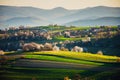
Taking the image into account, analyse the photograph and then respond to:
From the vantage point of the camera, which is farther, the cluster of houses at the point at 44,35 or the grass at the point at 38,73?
the cluster of houses at the point at 44,35

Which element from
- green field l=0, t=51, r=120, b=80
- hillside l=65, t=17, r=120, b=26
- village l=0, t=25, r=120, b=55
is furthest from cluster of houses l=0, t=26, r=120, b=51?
green field l=0, t=51, r=120, b=80

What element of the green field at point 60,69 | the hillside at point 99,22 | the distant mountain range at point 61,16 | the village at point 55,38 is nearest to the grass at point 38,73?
the green field at point 60,69

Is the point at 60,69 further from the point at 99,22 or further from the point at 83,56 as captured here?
the point at 99,22

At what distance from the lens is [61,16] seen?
11250 mm

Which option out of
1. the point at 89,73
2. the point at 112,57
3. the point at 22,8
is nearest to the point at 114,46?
the point at 112,57

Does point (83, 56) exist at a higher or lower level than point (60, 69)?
higher

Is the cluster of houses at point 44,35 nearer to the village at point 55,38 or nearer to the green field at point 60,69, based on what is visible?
the village at point 55,38

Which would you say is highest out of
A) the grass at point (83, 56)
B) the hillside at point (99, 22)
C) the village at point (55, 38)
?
the hillside at point (99, 22)

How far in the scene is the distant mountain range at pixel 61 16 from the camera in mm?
10805

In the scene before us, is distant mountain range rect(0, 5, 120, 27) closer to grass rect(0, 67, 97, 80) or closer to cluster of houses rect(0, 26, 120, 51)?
cluster of houses rect(0, 26, 120, 51)

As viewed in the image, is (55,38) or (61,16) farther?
(61,16)

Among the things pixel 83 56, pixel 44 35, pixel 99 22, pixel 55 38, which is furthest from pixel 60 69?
pixel 99 22

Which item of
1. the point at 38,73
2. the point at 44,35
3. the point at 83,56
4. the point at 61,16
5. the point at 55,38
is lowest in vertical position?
the point at 38,73

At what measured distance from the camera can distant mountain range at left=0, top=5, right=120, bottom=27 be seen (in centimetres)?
1080
